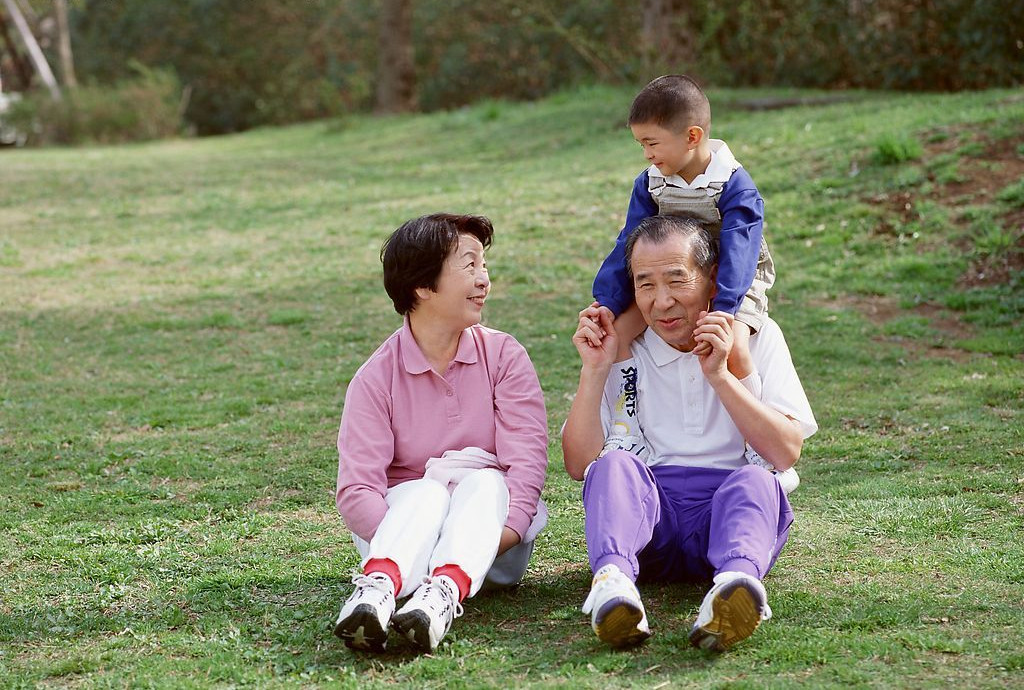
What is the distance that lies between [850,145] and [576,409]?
7828mm

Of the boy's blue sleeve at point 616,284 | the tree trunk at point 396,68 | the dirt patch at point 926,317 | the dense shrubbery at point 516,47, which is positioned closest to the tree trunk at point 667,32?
the dense shrubbery at point 516,47

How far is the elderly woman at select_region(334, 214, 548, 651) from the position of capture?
3.51 m

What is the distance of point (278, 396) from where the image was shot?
6508 millimetres

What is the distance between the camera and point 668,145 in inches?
155

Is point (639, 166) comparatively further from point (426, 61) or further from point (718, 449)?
Result: point (426, 61)

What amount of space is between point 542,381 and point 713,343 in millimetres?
3229

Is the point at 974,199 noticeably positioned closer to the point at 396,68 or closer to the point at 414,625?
the point at 414,625

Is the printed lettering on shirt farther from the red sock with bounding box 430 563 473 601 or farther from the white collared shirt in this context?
the red sock with bounding box 430 563 473 601

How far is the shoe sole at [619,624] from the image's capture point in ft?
10.0

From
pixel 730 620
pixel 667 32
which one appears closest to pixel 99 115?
pixel 667 32

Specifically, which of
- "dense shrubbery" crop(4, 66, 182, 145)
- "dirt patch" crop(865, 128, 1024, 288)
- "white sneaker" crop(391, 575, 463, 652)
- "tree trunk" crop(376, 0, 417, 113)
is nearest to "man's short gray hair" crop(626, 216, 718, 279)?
"white sneaker" crop(391, 575, 463, 652)

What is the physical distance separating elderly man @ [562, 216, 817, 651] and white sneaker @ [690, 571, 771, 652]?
0.05 feet

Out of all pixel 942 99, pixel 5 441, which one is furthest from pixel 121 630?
pixel 942 99

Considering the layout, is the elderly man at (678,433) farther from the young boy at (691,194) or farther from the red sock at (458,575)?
the red sock at (458,575)
